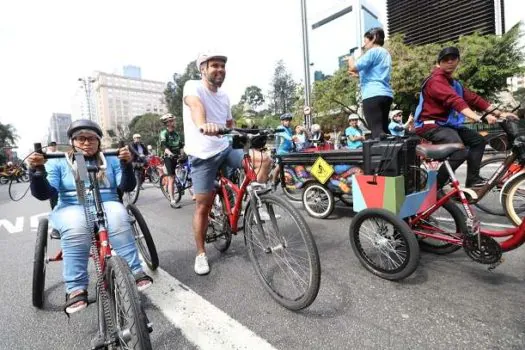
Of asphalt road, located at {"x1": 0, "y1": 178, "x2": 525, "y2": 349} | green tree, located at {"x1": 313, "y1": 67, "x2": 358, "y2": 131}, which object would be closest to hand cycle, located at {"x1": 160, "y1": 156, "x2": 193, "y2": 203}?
asphalt road, located at {"x1": 0, "y1": 178, "x2": 525, "y2": 349}

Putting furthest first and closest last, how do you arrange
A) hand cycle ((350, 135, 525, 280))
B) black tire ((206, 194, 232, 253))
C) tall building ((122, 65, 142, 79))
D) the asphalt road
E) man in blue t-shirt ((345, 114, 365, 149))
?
tall building ((122, 65, 142, 79)) → man in blue t-shirt ((345, 114, 365, 149)) → black tire ((206, 194, 232, 253)) → hand cycle ((350, 135, 525, 280)) → the asphalt road

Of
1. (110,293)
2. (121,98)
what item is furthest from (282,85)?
(121,98)

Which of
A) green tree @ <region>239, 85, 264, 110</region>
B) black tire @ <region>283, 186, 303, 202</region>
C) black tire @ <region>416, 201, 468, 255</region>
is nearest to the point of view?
black tire @ <region>416, 201, 468, 255</region>

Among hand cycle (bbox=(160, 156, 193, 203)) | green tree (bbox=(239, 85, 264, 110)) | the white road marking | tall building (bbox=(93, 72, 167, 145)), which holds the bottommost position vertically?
the white road marking

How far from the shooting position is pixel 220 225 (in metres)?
3.25

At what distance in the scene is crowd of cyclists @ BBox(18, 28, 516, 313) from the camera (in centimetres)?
219

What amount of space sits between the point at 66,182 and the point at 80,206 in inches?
8.5

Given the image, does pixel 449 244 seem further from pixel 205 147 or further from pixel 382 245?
pixel 205 147

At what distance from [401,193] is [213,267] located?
5.94ft

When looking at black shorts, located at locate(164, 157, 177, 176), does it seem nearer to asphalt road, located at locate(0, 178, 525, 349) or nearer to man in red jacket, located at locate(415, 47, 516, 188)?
asphalt road, located at locate(0, 178, 525, 349)

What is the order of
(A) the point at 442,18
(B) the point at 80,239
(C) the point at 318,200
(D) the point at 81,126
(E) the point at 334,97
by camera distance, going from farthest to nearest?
(A) the point at 442,18 → (E) the point at 334,97 → (C) the point at 318,200 → (D) the point at 81,126 → (B) the point at 80,239

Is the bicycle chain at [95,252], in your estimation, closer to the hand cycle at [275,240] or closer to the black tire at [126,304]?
the black tire at [126,304]

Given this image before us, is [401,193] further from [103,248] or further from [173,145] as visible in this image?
[173,145]

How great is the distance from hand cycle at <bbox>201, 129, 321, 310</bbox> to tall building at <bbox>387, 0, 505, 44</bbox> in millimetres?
34111
